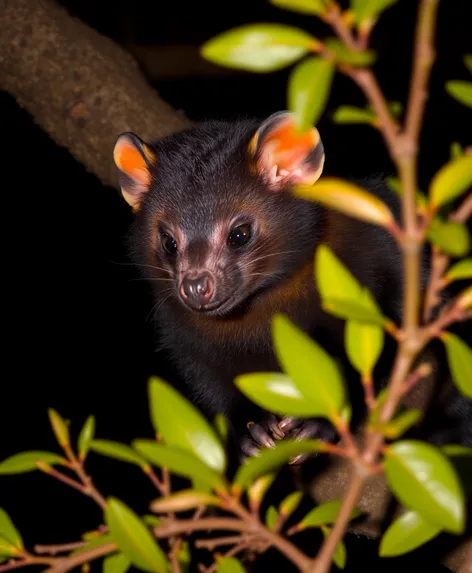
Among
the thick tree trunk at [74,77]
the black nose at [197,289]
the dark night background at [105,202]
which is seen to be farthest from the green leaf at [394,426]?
the dark night background at [105,202]

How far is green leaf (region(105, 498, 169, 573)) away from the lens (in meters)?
0.54

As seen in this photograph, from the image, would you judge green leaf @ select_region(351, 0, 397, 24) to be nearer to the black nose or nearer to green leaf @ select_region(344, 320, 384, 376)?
green leaf @ select_region(344, 320, 384, 376)

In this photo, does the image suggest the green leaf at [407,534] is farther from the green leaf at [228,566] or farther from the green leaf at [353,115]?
the green leaf at [353,115]

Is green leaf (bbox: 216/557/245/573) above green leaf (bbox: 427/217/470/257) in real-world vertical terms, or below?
below

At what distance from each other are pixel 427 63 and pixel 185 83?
3.63 m

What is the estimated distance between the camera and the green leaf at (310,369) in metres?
0.51

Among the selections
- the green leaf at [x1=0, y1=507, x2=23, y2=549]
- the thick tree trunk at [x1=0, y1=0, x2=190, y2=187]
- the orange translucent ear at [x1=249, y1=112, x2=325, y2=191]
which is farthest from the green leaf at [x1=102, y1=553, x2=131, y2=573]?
the thick tree trunk at [x1=0, y1=0, x2=190, y2=187]

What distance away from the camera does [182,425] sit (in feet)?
1.82

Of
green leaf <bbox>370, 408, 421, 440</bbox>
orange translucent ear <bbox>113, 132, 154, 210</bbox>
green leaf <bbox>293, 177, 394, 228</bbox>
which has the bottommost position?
green leaf <bbox>370, 408, 421, 440</bbox>

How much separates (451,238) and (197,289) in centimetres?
105

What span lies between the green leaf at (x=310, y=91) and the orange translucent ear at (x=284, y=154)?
3.26 ft

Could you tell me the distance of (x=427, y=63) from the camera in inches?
15.9

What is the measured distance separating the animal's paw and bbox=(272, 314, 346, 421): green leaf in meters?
1.01

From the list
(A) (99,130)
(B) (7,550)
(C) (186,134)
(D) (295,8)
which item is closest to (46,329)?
(A) (99,130)
